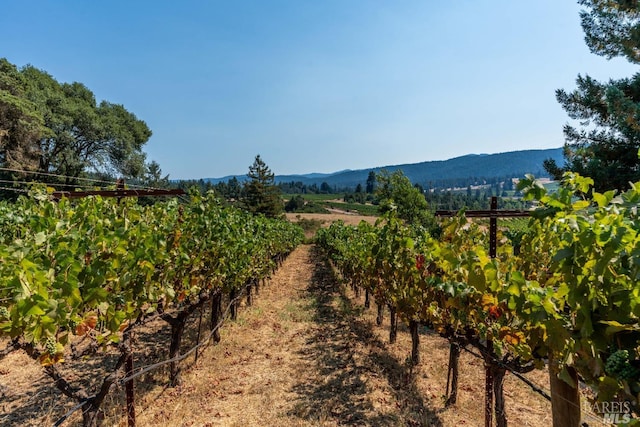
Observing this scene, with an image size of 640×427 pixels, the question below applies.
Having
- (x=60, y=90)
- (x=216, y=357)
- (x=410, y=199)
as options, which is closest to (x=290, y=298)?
(x=216, y=357)

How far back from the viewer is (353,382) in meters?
6.21

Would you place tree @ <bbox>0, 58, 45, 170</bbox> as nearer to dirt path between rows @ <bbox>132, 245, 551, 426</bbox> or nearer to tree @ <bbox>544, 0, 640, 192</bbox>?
dirt path between rows @ <bbox>132, 245, 551, 426</bbox>

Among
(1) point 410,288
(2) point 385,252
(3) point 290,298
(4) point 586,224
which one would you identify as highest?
(4) point 586,224

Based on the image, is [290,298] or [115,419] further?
[290,298]

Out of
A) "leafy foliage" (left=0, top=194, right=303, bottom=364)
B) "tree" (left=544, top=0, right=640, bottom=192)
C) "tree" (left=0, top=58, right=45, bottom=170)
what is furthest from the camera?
"tree" (left=0, top=58, right=45, bottom=170)

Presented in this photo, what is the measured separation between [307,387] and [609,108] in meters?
8.74

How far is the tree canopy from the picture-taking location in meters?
20.9

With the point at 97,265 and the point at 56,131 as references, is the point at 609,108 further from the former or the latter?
the point at 56,131

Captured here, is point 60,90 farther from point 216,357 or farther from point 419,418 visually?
point 419,418

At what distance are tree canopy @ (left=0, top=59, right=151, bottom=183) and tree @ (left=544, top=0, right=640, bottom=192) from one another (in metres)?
26.7

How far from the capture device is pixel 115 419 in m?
5.04

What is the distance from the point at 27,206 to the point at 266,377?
212 inches

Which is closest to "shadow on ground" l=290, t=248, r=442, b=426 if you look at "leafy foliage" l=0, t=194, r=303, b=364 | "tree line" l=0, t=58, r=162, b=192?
"leafy foliage" l=0, t=194, r=303, b=364

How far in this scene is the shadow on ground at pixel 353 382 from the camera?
16.8 feet
